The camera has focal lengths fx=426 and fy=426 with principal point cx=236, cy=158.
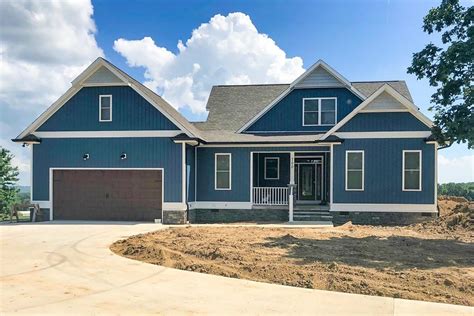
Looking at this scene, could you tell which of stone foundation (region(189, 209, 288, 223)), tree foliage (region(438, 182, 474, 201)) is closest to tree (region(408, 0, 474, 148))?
stone foundation (region(189, 209, 288, 223))

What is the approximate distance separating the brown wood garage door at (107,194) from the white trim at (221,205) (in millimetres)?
1845

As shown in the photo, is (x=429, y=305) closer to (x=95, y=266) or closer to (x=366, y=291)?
(x=366, y=291)

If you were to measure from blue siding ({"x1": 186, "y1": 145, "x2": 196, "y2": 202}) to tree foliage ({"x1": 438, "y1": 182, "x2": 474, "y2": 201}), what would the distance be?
25642 mm

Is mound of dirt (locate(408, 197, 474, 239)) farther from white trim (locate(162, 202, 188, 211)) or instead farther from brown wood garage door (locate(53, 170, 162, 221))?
brown wood garage door (locate(53, 170, 162, 221))

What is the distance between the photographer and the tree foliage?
3572 cm

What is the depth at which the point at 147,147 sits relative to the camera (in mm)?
17891

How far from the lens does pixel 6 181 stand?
104ft

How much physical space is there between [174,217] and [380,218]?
8.36 metres

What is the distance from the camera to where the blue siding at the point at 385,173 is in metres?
17.0

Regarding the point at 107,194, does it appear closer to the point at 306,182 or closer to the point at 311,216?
the point at 311,216

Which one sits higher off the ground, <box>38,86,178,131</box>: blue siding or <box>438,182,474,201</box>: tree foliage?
<box>38,86,178,131</box>: blue siding

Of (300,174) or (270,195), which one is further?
(300,174)

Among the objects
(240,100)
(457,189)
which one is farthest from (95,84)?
(457,189)

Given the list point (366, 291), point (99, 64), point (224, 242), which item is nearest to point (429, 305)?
point (366, 291)
